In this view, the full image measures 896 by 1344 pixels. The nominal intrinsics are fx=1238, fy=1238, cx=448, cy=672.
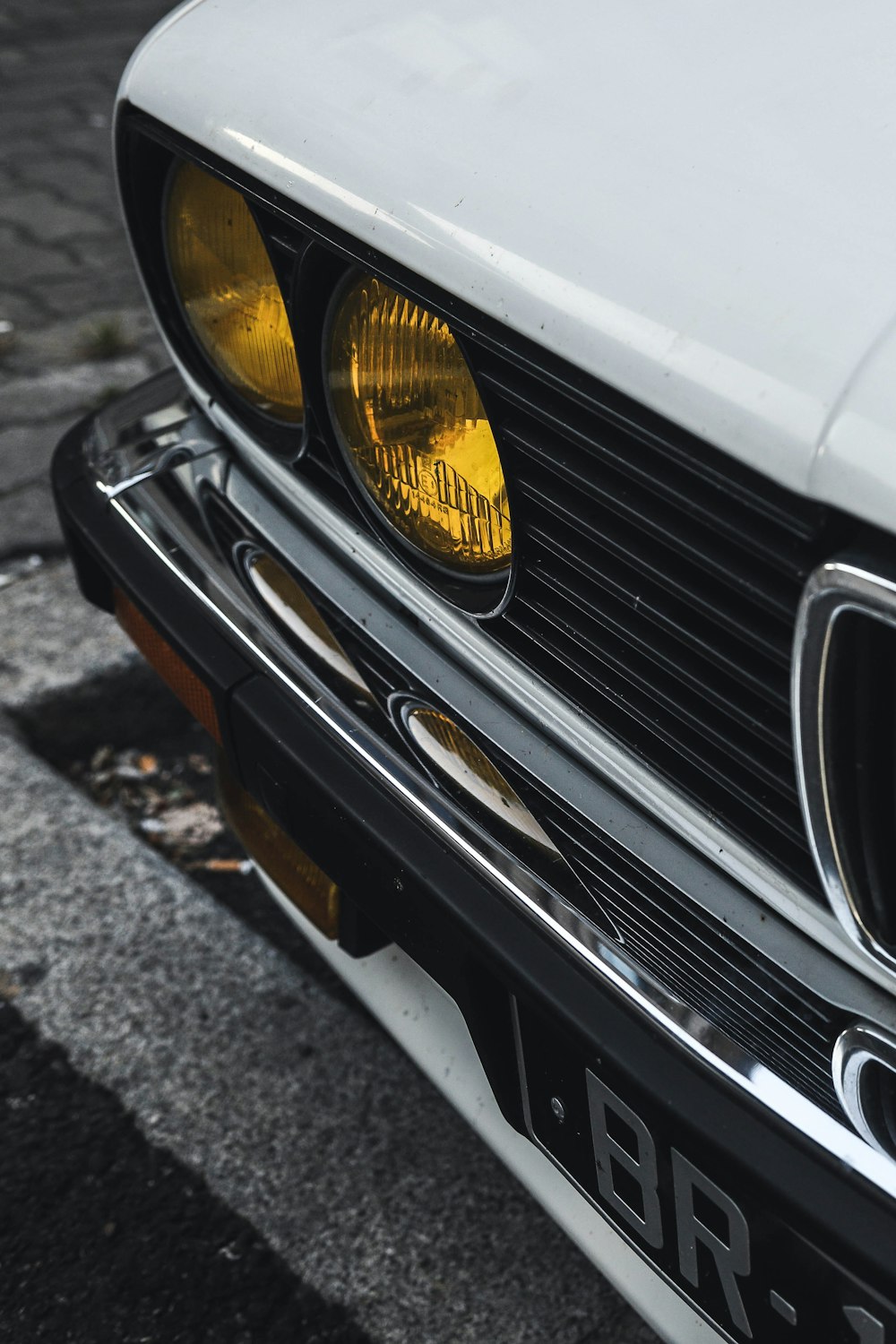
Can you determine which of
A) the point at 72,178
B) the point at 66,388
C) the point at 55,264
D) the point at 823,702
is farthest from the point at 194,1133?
the point at 72,178

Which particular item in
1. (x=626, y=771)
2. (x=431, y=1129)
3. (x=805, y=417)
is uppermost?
(x=805, y=417)

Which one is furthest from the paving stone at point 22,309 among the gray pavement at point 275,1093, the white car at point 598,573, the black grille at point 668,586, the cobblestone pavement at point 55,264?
the black grille at point 668,586

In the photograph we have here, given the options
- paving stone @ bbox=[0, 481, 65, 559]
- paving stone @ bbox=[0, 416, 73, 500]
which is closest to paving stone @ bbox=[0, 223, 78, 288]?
paving stone @ bbox=[0, 416, 73, 500]

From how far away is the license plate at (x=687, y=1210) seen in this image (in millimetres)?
787

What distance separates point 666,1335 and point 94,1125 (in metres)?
0.79

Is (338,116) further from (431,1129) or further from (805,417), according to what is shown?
(431,1129)

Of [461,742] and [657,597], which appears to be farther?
[461,742]

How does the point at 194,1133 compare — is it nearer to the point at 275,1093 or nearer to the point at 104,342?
the point at 275,1093

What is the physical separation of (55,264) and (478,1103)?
132 inches

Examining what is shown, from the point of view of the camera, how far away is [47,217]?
4.16 meters

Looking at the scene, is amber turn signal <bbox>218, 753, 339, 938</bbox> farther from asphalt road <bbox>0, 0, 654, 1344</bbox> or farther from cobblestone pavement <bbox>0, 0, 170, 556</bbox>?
cobblestone pavement <bbox>0, 0, 170, 556</bbox>

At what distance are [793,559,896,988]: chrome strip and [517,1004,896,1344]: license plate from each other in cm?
18

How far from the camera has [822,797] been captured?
0.80 m

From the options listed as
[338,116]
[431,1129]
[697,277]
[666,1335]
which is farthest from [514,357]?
[431,1129]
